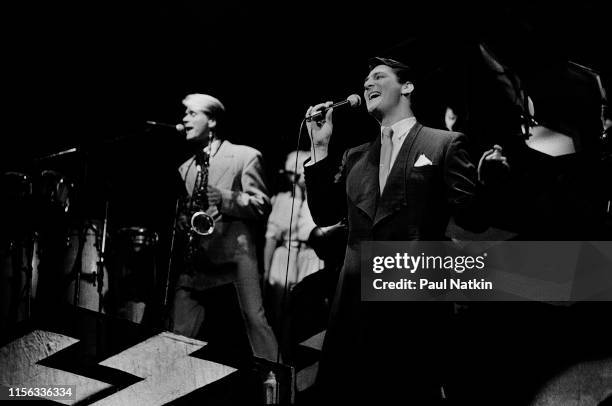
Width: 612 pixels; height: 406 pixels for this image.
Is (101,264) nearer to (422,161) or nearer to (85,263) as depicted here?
(85,263)

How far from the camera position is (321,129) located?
Result: 331 centimetres

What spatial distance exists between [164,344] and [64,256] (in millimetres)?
2315

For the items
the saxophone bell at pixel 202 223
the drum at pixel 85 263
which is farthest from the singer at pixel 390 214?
the drum at pixel 85 263

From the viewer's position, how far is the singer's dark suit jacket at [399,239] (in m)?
2.85

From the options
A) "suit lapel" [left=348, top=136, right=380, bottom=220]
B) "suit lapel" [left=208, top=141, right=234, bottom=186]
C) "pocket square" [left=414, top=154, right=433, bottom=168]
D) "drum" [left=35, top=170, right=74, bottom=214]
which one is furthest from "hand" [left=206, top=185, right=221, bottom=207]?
"pocket square" [left=414, top=154, right=433, bottom=168]

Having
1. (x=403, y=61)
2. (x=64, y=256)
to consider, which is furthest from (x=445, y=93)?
(x=64, y=256)

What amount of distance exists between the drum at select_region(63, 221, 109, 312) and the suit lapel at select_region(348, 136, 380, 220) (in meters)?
2.62

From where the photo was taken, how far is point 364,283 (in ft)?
9.66

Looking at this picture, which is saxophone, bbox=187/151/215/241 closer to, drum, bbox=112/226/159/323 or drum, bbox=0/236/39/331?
drum, bbox=112/226/159/323

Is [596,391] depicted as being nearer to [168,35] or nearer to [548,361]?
[548,361]

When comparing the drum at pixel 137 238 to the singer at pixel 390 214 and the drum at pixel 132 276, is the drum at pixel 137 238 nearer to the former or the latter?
the drum at pixel 132 276

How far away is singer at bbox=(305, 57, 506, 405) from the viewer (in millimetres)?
2846

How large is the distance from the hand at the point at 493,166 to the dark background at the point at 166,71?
157cm

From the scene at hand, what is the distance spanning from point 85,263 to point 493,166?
331cm
